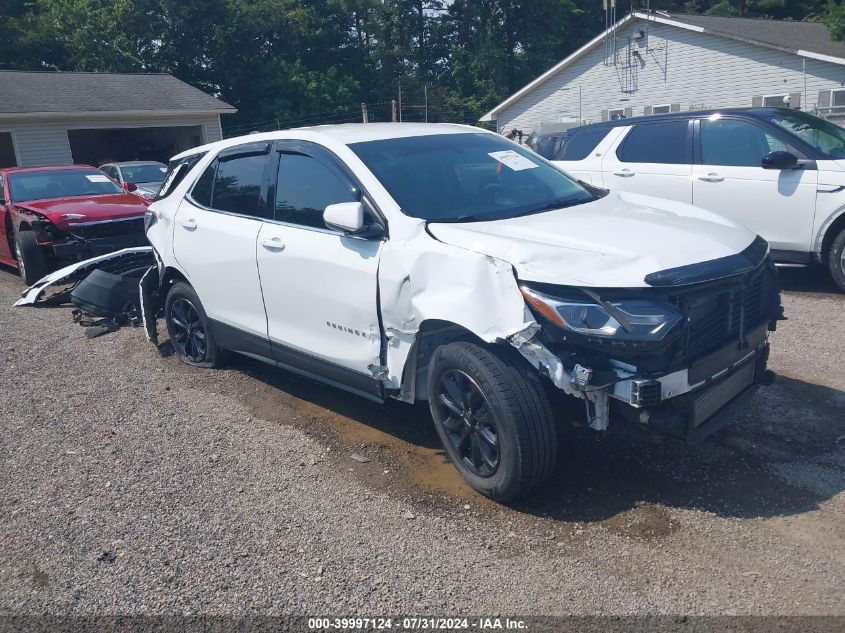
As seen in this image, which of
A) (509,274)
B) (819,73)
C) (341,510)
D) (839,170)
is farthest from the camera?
(819,73)

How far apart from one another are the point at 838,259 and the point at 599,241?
4925 millimetres

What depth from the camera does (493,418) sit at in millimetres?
3713

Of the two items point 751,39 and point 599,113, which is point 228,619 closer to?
point 751,39

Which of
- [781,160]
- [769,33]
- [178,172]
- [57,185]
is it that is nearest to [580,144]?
[781,160]

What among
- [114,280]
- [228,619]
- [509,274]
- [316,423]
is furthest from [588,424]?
[114,280]

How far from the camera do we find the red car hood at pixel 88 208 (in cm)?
982

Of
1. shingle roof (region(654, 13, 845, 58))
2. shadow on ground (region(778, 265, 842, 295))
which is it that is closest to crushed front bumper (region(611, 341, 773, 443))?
shadow on ground (region(778, 265, 842, 295))

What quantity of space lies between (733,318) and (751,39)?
22202 millimetres

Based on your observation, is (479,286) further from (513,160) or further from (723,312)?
(513,160)

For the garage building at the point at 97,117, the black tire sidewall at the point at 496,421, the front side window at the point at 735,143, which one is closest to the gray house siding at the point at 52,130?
the garage building at the point at 97,117

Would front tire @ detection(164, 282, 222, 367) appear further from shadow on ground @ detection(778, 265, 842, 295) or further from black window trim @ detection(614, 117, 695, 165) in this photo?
shadow on ground @ detection(778, 265, 842, 295)

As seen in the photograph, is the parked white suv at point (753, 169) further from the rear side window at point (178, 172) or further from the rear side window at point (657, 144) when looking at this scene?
the rear side window at point (178, 172)

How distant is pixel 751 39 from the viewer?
22844mm

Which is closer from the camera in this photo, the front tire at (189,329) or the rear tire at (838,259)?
the front tire at (189,329)
